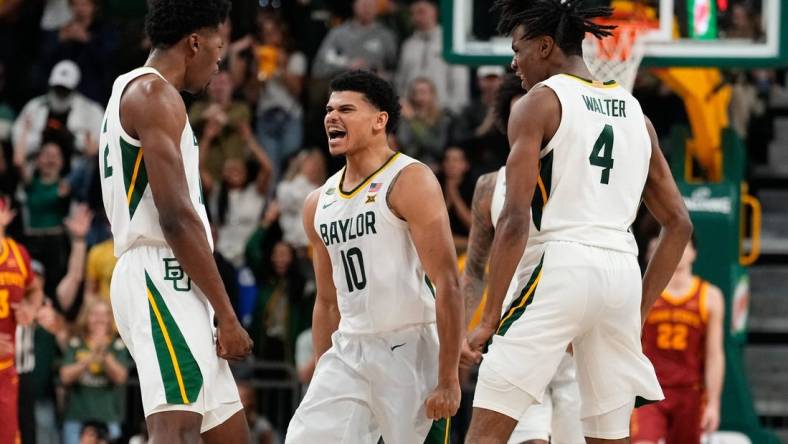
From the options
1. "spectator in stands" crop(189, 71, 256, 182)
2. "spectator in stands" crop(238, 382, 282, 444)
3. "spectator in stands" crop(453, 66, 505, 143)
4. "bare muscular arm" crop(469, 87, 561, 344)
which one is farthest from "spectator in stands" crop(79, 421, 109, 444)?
"bare muscular arm" crop(469, 87, 561, 344)

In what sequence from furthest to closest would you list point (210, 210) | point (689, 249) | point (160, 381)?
point (210, 210) < point (689, 249) < point (160, 381)

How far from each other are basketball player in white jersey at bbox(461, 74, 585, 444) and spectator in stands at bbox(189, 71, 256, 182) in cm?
641

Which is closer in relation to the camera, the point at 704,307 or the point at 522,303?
the point at 522,303

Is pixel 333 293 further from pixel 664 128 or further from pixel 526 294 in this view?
pixel 664 128

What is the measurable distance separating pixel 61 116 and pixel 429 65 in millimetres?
3515

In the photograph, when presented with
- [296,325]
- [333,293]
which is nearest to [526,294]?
[333,293]

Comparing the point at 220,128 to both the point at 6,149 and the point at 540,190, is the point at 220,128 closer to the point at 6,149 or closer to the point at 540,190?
the point at 6,149

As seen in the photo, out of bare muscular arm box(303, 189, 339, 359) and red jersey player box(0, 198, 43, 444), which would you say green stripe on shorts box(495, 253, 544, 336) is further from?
red jersey player box(0, 198, 43, 444)

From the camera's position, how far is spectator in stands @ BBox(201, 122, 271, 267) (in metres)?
13.0

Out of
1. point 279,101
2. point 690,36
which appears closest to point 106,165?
point 690,36

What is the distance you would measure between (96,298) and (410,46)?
13.1 feet

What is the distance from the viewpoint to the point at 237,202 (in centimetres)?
1312

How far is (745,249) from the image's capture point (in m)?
13.6

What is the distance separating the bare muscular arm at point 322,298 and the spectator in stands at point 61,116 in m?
7.12
